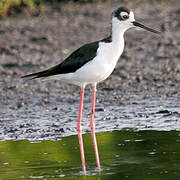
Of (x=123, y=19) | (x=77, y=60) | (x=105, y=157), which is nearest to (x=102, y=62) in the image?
(x=77, y=60)

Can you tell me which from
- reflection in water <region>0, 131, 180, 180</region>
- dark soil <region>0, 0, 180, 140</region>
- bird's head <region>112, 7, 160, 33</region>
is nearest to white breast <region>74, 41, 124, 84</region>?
bird's head <region>112, 7, 160, 33</region>

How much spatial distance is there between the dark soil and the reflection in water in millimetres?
398

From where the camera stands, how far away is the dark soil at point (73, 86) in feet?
24.2

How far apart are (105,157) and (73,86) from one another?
382 cm

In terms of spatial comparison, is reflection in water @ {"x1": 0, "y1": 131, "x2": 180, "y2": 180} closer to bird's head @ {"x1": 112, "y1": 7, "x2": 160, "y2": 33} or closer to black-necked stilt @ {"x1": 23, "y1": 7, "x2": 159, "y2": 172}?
black-necked stilt @ {"x1": 23, "y1": 7, "x2": 159, "y2": 172}

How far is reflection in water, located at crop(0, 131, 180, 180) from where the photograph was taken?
5121 millimetres

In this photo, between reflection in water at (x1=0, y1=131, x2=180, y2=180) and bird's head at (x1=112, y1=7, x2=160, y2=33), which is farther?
bird's head at (x1=112, y1=7, x2=160, y2=33)

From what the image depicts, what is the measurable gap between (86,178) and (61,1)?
12620 millimetres

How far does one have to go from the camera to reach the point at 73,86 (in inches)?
372

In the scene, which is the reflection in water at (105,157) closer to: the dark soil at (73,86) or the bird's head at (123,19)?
the dark soil at (73,86)

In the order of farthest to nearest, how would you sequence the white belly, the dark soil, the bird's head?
the dark soil
the bird's head
the white belly

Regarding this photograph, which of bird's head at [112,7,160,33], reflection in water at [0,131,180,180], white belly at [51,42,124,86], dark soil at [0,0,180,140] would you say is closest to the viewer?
reflection in water at [0,131,180,180]

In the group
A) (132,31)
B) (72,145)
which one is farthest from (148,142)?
(132,31)

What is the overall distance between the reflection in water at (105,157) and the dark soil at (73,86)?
40 cm
